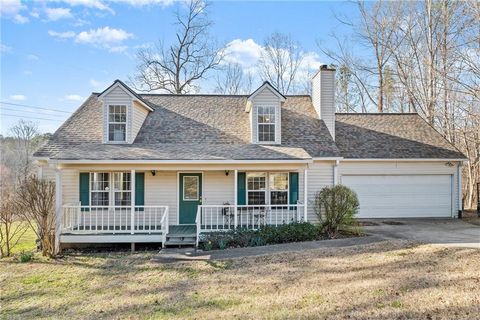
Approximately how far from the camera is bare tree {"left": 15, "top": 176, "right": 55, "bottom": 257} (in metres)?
9.55

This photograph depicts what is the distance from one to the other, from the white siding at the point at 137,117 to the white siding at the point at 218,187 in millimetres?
3620

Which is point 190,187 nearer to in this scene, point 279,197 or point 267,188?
point 267,188

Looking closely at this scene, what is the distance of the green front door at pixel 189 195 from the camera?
12.2 metres

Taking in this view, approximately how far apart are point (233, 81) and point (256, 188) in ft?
69.9

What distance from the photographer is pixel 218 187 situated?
1237 cm

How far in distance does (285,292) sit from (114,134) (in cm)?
974

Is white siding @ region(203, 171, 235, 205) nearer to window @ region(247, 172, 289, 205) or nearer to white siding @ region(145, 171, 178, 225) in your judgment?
window @ region(247, 172, 289, 205)

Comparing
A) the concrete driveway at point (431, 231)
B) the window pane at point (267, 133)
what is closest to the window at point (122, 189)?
the window pane at point (267, 133)

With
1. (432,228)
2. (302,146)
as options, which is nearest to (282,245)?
(302,146)

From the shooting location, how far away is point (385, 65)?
80.9 ft

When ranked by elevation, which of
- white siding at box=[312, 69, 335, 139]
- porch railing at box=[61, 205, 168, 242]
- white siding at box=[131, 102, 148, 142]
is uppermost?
white siding at box=[312, 69, 335, 139]

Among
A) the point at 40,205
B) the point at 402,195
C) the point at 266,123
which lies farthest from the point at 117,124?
the point at 402,195

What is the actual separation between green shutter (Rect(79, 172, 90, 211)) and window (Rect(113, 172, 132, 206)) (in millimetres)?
949

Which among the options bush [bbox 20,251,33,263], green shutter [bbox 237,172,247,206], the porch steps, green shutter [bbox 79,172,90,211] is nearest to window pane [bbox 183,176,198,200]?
green shutter [bbox 237,172,247,206]
